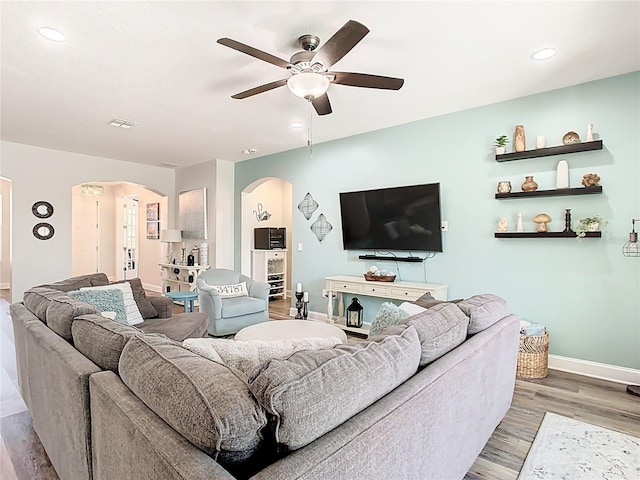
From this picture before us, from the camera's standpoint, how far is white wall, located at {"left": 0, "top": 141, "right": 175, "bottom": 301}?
17.9 ft

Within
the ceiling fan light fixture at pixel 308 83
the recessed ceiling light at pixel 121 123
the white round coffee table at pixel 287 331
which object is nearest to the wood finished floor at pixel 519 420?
the white round coffee table at pixel 287 331

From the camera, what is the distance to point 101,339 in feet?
4.91

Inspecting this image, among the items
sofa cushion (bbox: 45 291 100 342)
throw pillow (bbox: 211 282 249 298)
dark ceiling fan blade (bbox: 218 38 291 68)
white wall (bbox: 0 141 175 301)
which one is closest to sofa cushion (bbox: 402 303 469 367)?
sofa cushion (bbox: 45 291 100 342)

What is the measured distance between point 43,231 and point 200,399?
636cm

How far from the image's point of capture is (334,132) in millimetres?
4812

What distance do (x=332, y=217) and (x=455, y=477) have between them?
3.88m

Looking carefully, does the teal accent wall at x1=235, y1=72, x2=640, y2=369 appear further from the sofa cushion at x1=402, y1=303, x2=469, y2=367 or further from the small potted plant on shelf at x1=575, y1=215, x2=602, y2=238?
the sofa cushion at x1=402, y1=303, x2=469, y2=367

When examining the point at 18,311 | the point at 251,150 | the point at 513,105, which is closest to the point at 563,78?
the point at 513,105

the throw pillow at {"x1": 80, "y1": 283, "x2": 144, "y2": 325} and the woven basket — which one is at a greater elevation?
the throw pillow at {"x1": 80, "y1": 283, "x2": 144, "y2": 325}

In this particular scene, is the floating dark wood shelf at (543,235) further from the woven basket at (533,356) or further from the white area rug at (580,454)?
the white area rug at (580,454)

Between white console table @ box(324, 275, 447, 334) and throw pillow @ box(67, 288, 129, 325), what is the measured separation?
252 centimetres

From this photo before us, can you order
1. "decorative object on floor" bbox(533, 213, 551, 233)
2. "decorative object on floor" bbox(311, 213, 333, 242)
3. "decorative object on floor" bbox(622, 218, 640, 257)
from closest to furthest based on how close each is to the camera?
"decorative object on floor" bbox(622, 218, 640, 257), "decorative object on floor" bbox(533, 213, 551, 233), "decorative object on floor" bbox(311, 213, 333, 242)

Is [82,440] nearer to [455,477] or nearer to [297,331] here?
[455,477]

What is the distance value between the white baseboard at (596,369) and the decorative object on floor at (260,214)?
5.61 meters
